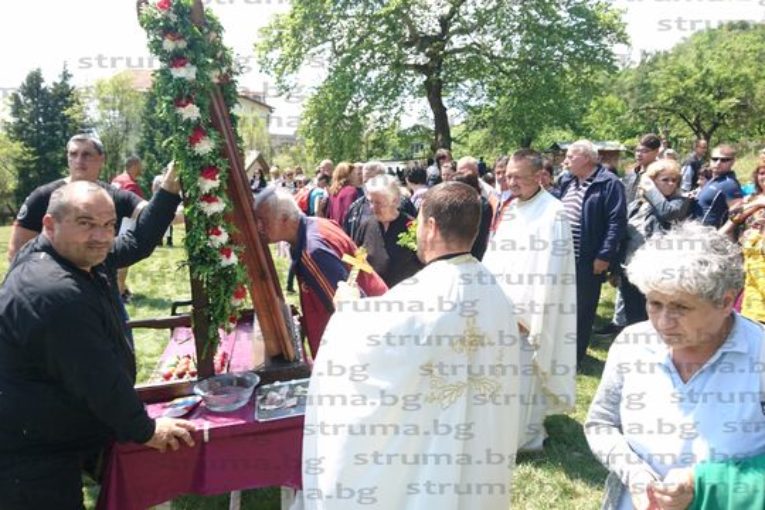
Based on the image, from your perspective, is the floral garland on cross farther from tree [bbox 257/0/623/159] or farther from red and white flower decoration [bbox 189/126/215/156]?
tree [bbox 257/0/623/159]

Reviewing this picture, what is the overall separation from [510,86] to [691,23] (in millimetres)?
15747

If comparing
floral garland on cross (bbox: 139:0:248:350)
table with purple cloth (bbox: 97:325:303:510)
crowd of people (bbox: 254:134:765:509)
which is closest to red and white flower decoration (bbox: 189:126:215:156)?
floral garland on cross (bbox: 139:0:248:350)

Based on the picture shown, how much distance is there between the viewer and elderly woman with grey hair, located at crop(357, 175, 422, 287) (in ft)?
17.5

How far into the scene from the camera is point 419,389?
242 centimetres

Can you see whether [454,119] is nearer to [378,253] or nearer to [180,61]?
[378,253]

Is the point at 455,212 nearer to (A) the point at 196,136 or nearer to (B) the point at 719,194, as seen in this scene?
(A) the point at 196,136

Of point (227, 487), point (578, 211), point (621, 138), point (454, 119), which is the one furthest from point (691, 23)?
point (621, 138)

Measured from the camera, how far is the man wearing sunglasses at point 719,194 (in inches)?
240

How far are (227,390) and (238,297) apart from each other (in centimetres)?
49

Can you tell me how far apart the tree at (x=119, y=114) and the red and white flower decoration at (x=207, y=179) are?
47912mm

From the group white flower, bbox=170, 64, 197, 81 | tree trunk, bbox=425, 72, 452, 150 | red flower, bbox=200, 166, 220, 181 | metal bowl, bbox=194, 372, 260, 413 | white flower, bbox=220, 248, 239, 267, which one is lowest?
metal bowl, bbox=194, 372, 260, 413

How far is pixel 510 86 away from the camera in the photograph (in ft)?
76.6

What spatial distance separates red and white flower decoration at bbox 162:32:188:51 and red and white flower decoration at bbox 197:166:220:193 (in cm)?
58

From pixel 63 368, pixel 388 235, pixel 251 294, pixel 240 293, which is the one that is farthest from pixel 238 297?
pixel 388 235
